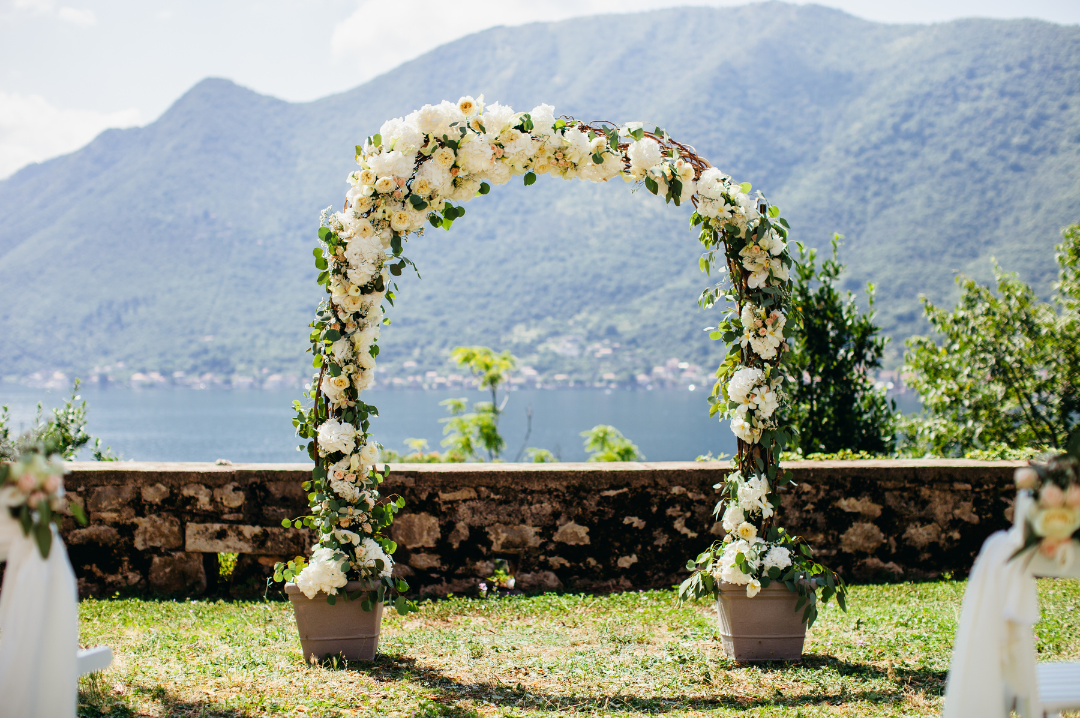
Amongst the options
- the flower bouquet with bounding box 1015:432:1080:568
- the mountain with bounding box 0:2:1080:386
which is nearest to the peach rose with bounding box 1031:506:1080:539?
the flower bouquet with bounding box 1015:432:1080:568

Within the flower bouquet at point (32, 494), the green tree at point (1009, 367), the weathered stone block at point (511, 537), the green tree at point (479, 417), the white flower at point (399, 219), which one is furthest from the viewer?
the green tree at point (479, 417)

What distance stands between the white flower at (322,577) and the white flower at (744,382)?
2005 mm

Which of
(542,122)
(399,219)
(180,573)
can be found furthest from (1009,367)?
(180,573)

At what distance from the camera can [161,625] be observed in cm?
443

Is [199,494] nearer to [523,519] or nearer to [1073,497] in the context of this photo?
[523,519]

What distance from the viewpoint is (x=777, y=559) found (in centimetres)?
366

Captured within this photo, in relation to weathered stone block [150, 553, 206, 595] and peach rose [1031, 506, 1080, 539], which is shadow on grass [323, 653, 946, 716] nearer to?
peach rose [1031, 506, 1080, 539]

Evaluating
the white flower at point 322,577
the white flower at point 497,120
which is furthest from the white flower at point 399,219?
the white flower at point 322,577

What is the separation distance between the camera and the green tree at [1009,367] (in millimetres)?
9242

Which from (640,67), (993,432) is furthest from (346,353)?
(640,67)

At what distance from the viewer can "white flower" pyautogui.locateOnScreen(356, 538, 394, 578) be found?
3.68 metres

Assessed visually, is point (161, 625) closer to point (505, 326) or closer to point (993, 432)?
point (993, 432)

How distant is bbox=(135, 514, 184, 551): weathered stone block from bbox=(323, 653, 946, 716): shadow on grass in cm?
198

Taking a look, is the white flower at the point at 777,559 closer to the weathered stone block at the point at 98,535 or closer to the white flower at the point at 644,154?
the white flower at the point at 644,154
